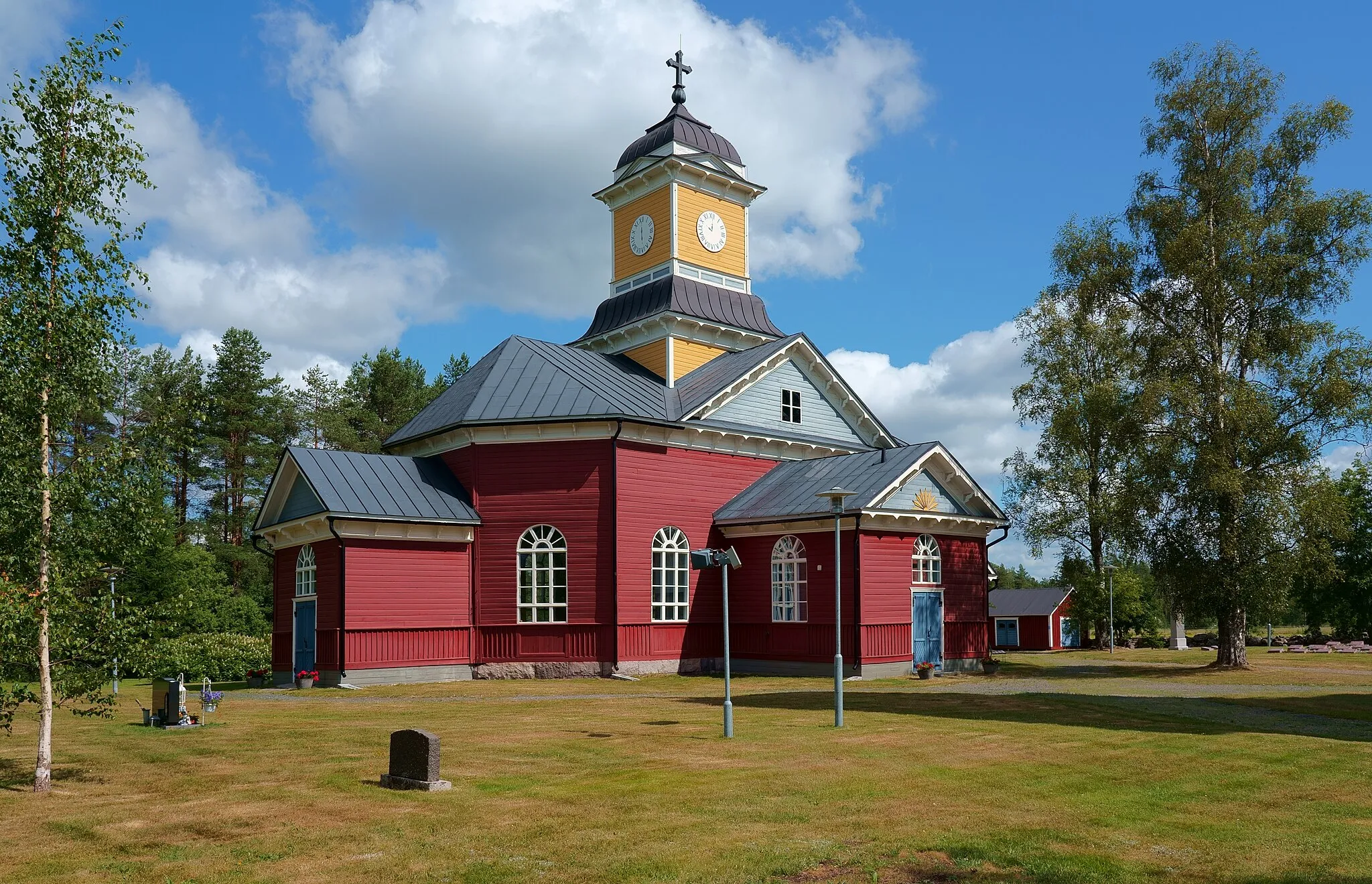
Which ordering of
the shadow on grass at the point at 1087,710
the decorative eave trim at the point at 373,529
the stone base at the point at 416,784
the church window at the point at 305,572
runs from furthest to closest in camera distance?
the church window at the point at 305,572
the decorative eave trim at the point at 373,529
the shadow on grass at the point at 1087,710
the stone base at the point at 416,784

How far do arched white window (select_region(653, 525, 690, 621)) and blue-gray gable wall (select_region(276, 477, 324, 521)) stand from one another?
8.52m

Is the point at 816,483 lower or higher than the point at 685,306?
lower

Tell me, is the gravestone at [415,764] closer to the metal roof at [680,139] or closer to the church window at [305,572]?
the church window at [305,572]

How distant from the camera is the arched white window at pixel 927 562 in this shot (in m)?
27.1

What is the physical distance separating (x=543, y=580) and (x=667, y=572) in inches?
133

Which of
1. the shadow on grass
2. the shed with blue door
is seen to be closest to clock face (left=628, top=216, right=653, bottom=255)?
the shadow on grass

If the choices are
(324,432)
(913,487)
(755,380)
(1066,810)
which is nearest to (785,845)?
(1066,810)

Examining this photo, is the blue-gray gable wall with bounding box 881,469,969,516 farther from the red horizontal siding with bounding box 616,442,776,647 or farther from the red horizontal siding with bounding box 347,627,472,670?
the red horizontal siding with bounding box 347,627,472,670

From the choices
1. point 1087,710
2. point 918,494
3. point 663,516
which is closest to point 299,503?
point 663,516

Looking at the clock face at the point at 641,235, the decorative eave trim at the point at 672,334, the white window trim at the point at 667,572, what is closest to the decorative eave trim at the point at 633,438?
the white window trim at the point at 667,572

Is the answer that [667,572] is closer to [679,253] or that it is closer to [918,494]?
[918,494]

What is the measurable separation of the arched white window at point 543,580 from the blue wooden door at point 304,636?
5184 millimetres

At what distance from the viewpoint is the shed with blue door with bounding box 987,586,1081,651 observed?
5706cm

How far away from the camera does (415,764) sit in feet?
36.7
